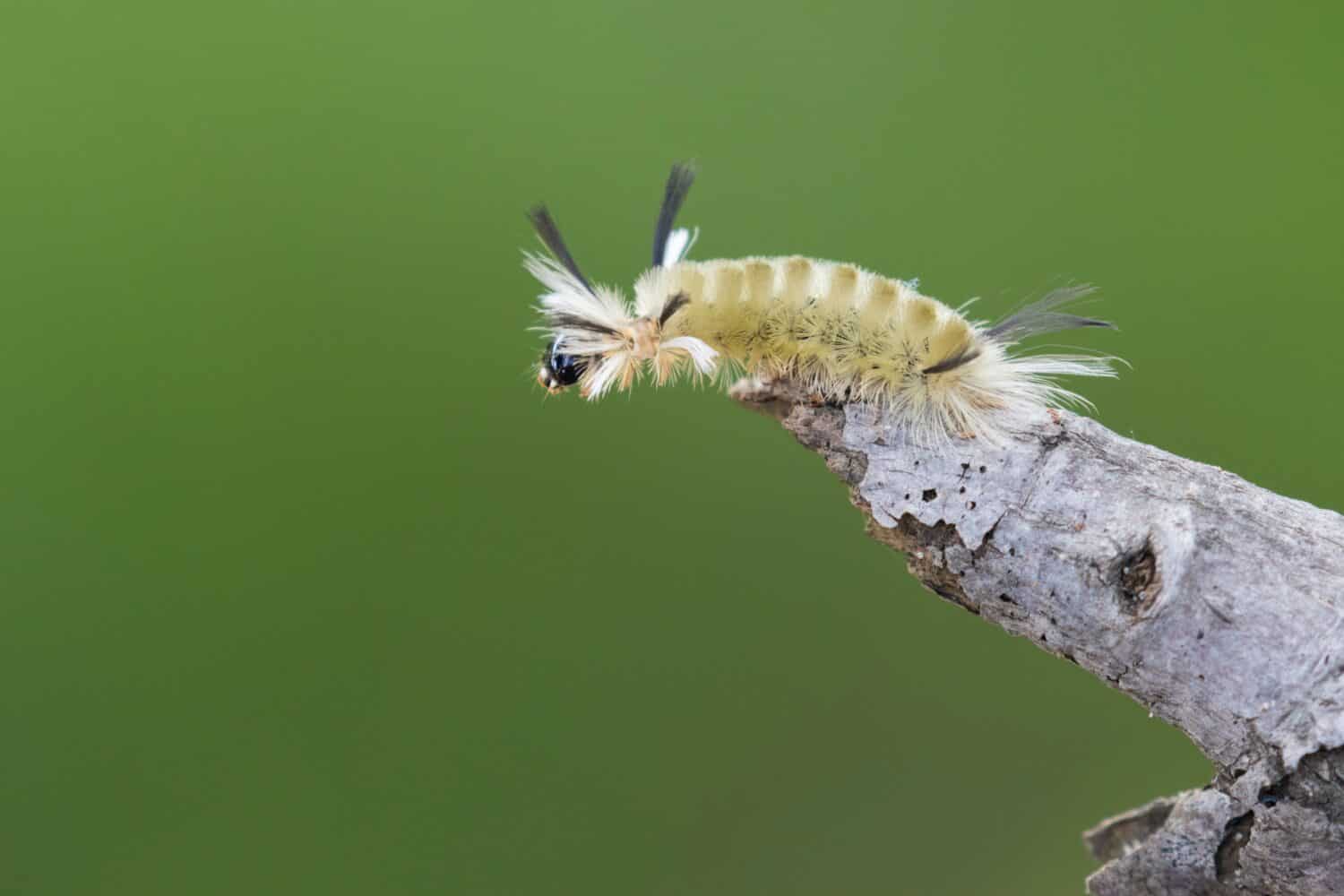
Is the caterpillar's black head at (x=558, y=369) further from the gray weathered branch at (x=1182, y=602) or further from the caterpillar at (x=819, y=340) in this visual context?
the gray weathered branch at (x=1182, y=602)

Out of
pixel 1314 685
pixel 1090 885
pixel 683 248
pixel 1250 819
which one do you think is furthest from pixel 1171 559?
pixel 683 248

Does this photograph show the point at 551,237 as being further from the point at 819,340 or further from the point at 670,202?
the point at 819,340

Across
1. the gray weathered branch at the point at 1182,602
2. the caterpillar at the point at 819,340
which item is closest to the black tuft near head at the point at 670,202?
the caterpillar at the point at 819,340

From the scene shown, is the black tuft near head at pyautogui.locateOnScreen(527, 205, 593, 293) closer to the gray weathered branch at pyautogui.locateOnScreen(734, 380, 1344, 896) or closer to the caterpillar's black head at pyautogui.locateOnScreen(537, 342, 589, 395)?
the caterpillar's black head at pyautogui.locateOnScreen(537, 342, 589, 395)

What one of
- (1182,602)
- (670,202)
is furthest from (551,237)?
(1182,602)

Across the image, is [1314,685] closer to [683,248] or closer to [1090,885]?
[1090,885]

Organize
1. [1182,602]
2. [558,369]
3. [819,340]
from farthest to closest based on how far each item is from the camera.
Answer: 1. [558,369]
2. [819,340]
3. [1182,602]
